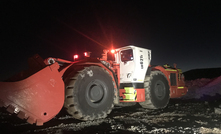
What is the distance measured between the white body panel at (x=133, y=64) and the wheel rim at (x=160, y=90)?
0.90 metres

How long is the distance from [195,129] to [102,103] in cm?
224

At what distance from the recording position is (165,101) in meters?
6.82

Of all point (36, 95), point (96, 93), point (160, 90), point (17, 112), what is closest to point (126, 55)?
point (160, 90)

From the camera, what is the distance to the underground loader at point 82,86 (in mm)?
3328

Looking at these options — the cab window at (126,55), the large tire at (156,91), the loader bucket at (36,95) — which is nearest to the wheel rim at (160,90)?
the large tire at (156,91)

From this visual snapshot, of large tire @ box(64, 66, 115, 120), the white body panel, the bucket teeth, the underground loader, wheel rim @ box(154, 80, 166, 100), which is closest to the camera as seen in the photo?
the bucket teeth

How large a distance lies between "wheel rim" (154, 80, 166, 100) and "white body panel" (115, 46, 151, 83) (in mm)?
901

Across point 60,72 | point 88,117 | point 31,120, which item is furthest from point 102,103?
point 31,120

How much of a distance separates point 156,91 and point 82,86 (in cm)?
351

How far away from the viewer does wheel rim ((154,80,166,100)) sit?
651 cm

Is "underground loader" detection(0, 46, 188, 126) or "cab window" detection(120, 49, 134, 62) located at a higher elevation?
"cab window" detection(120, 49, 134, 62)

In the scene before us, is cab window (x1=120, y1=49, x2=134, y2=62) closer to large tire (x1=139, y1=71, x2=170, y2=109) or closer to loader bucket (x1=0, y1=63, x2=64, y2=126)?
large tire (x1=139, y1=71, x2=170, y2=109)

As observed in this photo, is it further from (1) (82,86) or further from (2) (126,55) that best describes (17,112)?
(2) (126,55)

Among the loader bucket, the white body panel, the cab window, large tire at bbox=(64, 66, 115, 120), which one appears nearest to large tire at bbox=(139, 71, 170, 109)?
the white body panel
